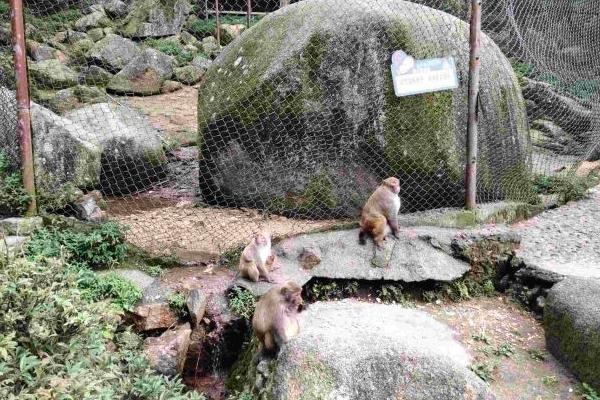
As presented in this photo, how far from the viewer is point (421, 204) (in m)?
6.57

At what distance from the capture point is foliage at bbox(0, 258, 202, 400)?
3.01 m

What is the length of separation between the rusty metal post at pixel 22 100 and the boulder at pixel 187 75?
9.42 metres

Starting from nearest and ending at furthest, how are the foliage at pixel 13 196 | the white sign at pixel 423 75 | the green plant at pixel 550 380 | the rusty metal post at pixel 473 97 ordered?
the green plant at pixel 550 380 < the foliage at pixel 13 196 < the rusty metal post at pixel 473 97 < the white sign at pixel 423 75

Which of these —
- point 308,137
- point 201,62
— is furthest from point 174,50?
point 308,137

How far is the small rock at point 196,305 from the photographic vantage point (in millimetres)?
5023

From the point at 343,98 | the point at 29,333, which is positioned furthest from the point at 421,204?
the point at 29,333

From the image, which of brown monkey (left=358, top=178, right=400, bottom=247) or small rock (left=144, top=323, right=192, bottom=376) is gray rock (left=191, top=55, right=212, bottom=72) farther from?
small rock (left=144, top=323, right=192, bottom=376)

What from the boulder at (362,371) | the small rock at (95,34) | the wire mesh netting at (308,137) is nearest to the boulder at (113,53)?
the small rock at (95,34)

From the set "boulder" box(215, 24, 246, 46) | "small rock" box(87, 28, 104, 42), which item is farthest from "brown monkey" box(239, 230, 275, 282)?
"small rock" box(87, 28, 104, 42)

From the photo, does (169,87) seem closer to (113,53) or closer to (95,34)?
(113,53)

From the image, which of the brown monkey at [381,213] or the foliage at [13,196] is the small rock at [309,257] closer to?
the brown monkey at [381,213]

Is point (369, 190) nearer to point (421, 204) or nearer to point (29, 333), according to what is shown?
point (421, 204)

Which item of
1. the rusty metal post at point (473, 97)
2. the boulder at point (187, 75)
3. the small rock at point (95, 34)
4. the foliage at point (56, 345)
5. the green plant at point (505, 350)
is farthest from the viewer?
the small rock at point (95, 34)

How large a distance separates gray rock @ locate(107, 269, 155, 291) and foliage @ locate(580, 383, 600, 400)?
3.55m
